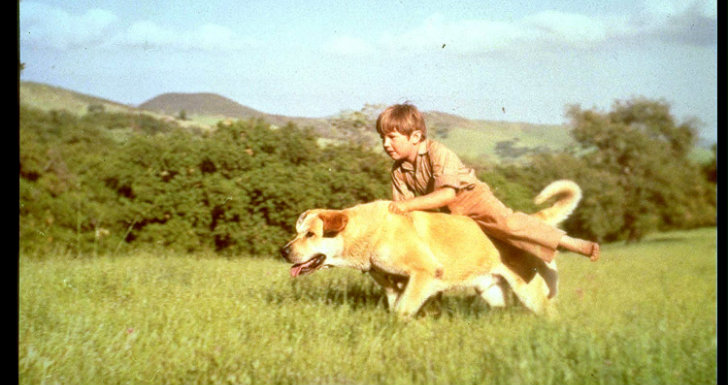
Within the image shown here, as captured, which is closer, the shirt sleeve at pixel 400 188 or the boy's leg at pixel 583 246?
the boy's leg at pixel 583 246

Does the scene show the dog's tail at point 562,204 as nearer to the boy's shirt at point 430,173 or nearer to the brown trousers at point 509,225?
the brown trousers at point 509,225

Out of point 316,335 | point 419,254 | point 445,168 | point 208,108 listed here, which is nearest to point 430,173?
point 445,168

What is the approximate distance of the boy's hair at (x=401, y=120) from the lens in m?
5.64

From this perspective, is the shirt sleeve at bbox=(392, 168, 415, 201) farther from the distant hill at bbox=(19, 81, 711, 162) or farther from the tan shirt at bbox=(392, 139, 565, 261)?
the distant hill at bbox=(19, 81, 711, 162)

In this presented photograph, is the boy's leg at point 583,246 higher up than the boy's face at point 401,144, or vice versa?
the boy's face at point 401,144

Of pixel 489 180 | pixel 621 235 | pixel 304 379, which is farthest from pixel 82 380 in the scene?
pixel 621 235

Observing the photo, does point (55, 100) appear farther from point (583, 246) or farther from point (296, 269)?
point (583, 246)

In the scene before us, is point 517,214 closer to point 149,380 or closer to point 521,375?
point 521,375

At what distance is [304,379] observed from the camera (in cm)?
397

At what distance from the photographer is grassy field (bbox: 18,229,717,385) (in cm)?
397

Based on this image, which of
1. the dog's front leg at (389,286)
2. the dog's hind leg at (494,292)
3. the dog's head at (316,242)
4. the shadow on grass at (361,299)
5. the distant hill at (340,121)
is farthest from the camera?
the distant hill at (340,121)

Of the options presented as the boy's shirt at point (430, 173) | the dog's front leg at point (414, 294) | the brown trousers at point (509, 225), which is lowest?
the dog's front leg at point (414, 294)

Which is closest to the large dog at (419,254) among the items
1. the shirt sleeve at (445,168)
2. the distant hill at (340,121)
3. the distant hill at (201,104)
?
the shirt sleeve at (445,168)

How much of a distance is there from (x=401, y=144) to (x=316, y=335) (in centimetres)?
184
